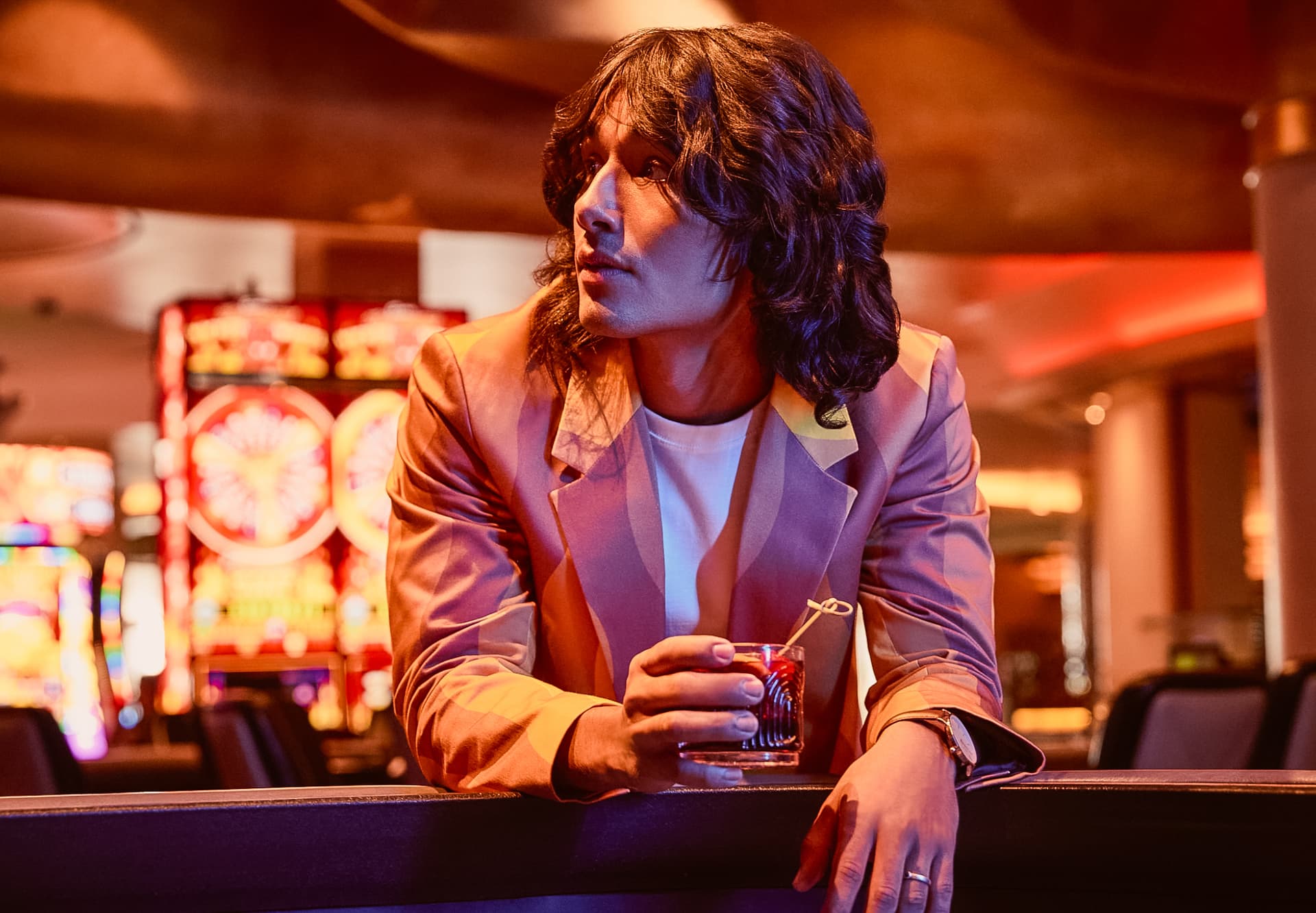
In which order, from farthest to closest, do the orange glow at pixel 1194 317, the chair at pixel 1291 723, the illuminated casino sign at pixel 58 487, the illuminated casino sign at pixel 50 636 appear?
the orange glow at pixel 1194 317 → the illuminated casino sign at pixel 58 487 → the illuminated casino sign at pixel 50 636 → the chair at pixel 1291 723

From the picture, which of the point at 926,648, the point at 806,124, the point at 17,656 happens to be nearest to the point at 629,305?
the point at 806,124

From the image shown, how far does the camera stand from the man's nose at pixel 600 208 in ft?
3.90

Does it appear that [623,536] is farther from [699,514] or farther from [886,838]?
[886,838]

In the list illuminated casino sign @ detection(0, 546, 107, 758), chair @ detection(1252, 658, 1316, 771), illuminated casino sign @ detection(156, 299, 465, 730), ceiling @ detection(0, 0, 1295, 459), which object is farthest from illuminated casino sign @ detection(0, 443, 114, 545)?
chair @ detection(1252, 658, 1316, 771)

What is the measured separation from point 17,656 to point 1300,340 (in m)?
6.61

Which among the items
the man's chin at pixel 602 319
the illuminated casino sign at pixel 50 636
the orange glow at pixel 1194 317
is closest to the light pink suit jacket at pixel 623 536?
the man's chin at pixel 602 319

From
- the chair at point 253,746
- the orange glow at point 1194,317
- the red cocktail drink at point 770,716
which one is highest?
the orange glow at point 1194,317

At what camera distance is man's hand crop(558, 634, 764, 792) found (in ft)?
2.89

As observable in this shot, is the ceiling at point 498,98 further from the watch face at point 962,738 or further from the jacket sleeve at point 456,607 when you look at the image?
the watch face at point 962,738

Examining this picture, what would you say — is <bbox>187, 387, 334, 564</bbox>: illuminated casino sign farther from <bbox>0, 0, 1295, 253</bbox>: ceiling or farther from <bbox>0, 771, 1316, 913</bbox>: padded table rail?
<bbox>0, 771, 1316, 913</bbox>: padded table rail

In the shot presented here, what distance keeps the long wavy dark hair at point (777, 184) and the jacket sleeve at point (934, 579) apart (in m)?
0.09

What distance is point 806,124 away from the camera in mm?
1291

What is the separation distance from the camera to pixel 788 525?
50.6 inches

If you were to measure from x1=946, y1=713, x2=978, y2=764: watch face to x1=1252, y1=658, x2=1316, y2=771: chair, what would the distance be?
4.87 feet
